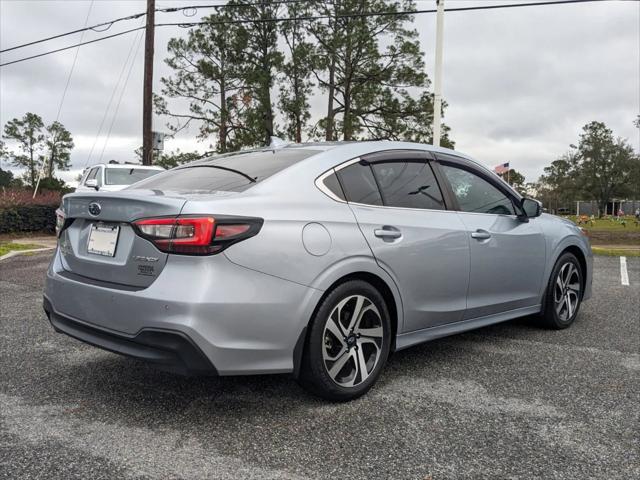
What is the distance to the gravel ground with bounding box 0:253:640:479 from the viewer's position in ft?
8.00

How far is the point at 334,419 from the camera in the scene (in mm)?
2939

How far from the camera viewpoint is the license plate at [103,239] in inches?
115

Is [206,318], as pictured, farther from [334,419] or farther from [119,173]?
[119,173]

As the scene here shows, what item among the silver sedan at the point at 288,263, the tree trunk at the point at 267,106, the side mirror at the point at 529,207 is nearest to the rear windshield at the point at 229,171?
the silver sedan at the point at 288,263

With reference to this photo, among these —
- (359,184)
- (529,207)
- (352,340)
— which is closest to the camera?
(352,340)

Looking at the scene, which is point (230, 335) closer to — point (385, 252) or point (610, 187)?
point (385, 252)

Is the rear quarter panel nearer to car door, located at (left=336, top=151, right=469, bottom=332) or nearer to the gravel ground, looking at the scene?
the gravel ground

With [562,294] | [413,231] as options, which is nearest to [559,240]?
[562,294]

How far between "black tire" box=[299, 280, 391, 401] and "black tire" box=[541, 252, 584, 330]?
2120 millimetres

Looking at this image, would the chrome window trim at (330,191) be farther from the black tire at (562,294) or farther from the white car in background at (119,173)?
the white car in background at (119,173)

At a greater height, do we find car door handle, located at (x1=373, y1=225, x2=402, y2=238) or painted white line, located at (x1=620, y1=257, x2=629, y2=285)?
car door handle, located at (x1=373, y1=225, x2=402, y2=238)

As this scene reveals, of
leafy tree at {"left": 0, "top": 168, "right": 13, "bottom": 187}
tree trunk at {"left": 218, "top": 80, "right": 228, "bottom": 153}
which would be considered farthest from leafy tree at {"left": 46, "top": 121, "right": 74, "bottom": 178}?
tree trunk at {"left": 218, "top": 80, "right": 228, "bottom": 153}

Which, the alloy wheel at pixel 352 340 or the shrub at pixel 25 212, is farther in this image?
the shrub at pixel 25 212

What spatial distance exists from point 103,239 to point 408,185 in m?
1.93
